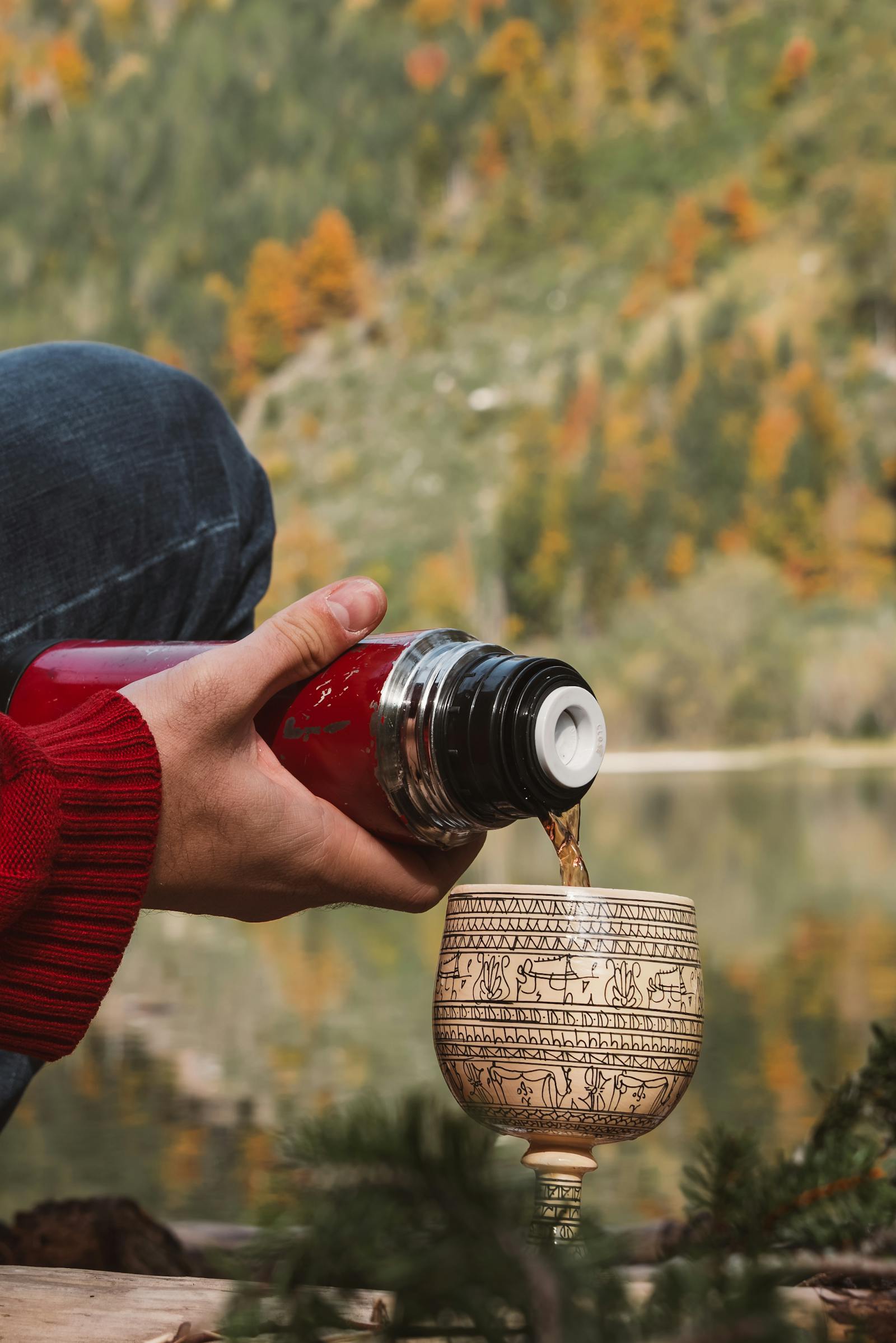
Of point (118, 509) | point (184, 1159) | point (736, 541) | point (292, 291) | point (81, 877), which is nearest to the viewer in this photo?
point (81, 877)

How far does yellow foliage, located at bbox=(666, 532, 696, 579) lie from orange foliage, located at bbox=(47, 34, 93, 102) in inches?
73.5

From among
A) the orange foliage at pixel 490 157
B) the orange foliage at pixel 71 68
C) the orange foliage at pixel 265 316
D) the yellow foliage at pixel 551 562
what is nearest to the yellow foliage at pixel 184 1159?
the yellow foliage at pixel 551 562

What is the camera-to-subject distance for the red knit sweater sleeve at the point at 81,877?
0.90 feet

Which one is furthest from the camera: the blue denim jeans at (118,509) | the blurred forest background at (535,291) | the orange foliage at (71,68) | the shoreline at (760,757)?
the orange foliage at (71,68)

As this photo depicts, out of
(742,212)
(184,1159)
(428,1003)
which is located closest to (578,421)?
(742,212)

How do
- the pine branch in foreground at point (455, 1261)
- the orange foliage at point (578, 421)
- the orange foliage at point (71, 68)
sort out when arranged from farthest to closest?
the orange foliage at point (71, 68) < the orange foliage at point (578, 421) < the pine branch in foreground at point (455, 1261)

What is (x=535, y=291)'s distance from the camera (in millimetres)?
3359

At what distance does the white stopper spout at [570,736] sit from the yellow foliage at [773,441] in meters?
2.84

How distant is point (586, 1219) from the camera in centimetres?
16

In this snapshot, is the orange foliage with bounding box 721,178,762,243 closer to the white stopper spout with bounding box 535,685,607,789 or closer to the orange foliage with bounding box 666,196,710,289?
the orange foliage with bounding box 666,196,710,289

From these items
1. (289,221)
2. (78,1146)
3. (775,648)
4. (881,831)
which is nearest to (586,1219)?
(78,1146)

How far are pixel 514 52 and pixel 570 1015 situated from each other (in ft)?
11.4

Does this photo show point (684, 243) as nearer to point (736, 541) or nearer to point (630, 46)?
point (630, 46)

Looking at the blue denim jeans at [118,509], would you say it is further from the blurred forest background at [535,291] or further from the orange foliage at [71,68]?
the orange foliage at [71,68]
